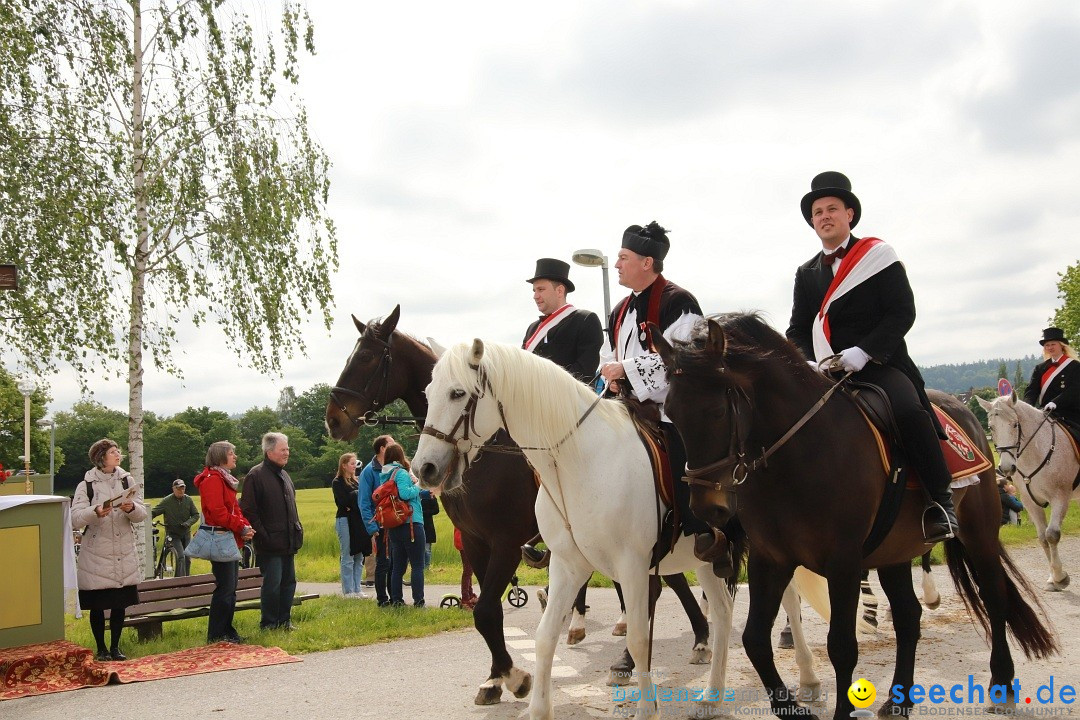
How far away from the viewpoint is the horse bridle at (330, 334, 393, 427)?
7129 millimetres

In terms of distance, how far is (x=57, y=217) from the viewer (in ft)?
49.9

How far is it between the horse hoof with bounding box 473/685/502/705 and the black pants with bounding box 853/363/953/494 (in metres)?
3.32

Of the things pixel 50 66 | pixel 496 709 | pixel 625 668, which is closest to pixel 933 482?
pixel 625 668

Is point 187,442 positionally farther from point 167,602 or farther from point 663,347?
point 663,347

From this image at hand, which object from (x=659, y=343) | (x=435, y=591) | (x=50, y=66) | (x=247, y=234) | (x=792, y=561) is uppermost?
(x=50, y=66)

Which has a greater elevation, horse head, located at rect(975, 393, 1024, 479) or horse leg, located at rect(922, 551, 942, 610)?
horse head, located at rect(975, 393, 1024, 479)

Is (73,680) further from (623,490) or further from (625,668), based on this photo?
(623,490)

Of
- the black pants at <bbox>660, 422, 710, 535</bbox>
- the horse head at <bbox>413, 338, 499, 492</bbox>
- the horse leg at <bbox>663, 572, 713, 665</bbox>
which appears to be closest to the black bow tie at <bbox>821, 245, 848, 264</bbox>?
the black pants at <bbox>660, 422, 710, 535</bbox>

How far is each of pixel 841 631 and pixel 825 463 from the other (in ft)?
2.87

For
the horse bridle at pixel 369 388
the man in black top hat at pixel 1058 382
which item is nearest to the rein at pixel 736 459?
the horse bridle at pixel 369 388

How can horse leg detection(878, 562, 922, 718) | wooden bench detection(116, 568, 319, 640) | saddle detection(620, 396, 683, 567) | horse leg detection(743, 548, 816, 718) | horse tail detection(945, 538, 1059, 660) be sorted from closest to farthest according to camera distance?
horse leg detection(743, 548, 816, 718) → horse leg detection(878, 562, 922, 718) → saddle detection(620, 396, 683, 567) → horse tail detection(945, 538, 1059, 660) → wooden bench detection(116, 568, 319, 640)

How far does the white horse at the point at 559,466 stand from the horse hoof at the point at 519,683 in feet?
3.39

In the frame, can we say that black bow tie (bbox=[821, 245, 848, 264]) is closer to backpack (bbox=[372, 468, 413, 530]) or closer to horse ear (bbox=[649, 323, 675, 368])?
horse ear (bbox=[649, 323, 675, 368])

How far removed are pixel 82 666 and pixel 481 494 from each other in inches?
174
